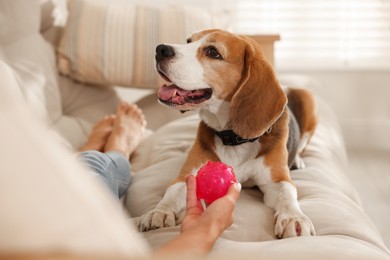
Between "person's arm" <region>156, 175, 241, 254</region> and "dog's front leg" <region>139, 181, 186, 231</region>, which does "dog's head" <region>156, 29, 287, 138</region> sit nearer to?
"dog's front leg" <region>139, 181, 186, 231</region>

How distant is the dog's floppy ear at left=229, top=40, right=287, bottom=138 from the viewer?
4.75 ft

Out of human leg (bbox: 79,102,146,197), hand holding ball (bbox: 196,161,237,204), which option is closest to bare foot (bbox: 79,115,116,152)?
human leg (bbox: 79,102,146,197)

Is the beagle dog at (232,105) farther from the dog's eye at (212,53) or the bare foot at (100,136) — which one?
the bare foot at (100,136)

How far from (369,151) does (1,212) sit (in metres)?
3.33

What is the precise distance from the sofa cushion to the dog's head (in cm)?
92

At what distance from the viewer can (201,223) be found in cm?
93

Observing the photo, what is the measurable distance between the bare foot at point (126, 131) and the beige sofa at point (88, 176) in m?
0.05

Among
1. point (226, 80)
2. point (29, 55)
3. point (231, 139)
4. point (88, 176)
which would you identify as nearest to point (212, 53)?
point (226, 80)

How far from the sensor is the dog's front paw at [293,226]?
1219 millimetres

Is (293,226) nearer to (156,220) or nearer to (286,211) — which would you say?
(286,211)

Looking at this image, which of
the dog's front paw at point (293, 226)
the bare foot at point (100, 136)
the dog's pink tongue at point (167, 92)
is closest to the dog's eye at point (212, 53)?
the dog's pink tongue at point (167, 92)

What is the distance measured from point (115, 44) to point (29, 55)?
1.37ft

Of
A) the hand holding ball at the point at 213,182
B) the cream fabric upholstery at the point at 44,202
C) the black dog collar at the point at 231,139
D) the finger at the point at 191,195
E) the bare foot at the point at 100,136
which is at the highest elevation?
the cream fabric upholstery at the point at 44,202

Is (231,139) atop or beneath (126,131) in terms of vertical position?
atop
